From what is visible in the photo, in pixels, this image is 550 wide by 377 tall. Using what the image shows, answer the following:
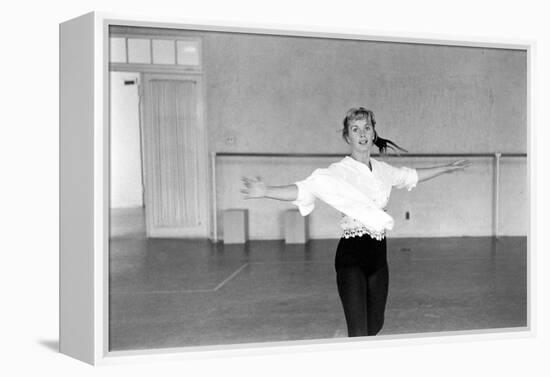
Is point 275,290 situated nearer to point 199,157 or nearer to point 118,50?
point 199,157

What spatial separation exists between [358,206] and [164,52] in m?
2.06

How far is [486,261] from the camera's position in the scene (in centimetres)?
927

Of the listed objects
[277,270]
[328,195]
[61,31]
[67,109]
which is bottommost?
[277,270]

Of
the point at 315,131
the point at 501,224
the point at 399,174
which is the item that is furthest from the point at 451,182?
the point at 399,174

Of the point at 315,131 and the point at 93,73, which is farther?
the point at 315,131

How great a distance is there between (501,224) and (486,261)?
514 mm

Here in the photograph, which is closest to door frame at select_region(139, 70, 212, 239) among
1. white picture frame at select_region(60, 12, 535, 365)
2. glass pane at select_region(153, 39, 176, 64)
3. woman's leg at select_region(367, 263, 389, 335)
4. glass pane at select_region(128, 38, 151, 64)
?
glass pane at select_region(153, 39, 176, 64)

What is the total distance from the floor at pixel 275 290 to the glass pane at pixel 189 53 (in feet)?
4.24

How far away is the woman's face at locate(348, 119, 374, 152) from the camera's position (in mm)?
6539

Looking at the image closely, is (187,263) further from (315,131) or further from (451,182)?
(451,182)

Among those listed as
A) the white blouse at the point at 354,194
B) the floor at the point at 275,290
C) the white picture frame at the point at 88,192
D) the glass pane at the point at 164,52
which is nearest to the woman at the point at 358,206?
the white blouse at the point at 354,194

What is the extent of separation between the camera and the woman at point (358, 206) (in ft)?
20.4

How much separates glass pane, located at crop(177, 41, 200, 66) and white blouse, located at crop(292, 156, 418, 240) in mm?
1569

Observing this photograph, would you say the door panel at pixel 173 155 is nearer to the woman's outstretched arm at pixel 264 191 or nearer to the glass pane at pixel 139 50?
the glass pane at pixel 139 50
